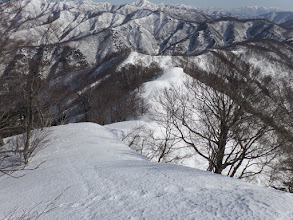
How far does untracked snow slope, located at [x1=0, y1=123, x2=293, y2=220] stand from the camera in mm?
3168

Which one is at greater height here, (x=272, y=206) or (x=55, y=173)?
(x=272, y=206)

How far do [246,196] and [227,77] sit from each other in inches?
230

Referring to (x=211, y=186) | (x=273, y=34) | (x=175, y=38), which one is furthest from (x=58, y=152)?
(x=175, y=38)

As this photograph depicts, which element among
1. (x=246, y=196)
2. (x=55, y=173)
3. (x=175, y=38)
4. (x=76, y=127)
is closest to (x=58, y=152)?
(x=55, y=173)

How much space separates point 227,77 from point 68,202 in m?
7.44

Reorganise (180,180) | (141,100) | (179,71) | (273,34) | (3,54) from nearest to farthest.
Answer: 1. (180,180)
2. (3,54)
3. (141,100)
4. (179,71)
5. (273,34)

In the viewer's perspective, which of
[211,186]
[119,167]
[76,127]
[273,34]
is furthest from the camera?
[273,34]

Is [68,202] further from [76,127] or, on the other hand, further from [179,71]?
[179,71]

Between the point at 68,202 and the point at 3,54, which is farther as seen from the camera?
the point at 3,54

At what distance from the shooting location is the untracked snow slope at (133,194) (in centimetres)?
317

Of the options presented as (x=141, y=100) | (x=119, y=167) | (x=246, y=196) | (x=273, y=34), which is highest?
(x=273, y=34)

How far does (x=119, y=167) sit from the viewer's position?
5.85 meters

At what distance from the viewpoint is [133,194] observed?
402 cm

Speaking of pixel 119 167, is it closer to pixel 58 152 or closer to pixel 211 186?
pixel 211 186
